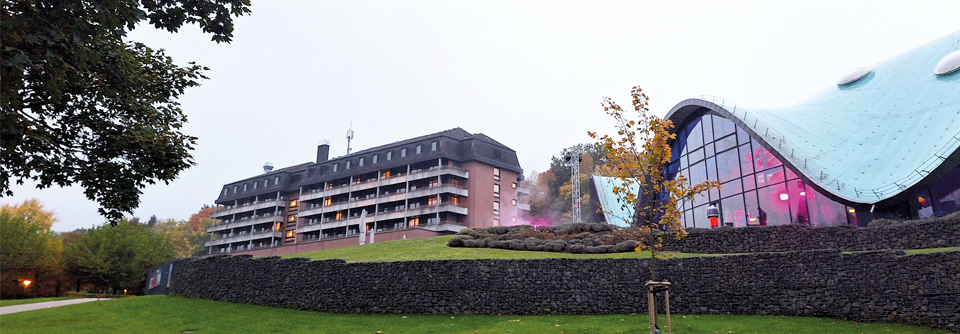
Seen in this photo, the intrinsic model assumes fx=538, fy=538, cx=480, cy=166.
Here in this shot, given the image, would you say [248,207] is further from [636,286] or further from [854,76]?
[854,76]

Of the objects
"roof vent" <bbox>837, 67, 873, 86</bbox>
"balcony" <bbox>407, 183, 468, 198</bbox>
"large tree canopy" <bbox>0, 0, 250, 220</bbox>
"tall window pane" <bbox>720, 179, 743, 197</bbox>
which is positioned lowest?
"large tree canopy" <bbox>0, 0, 250, 220</bbox>

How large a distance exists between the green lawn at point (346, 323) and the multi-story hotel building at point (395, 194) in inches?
A: 1494

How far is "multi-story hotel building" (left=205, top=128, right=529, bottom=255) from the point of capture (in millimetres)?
65938

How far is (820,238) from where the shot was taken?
24.3m

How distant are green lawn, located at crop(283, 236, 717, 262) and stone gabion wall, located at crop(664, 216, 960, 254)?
2.26 m

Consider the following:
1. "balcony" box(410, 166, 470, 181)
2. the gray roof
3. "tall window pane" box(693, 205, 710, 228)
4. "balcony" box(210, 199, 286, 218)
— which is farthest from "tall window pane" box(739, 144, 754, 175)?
"balcony" box(210, 199, 286, 218)

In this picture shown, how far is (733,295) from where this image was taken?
62.6ft

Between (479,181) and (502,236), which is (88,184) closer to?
(502,236)

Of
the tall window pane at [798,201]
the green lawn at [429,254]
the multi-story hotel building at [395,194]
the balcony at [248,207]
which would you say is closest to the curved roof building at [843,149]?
the tall window pane at [798,201]

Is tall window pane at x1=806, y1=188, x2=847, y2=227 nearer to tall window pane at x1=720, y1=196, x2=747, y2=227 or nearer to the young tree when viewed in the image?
tall window pane at x1=720, y1=196, x2=747, y2=227

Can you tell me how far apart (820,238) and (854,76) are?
23.5 metres

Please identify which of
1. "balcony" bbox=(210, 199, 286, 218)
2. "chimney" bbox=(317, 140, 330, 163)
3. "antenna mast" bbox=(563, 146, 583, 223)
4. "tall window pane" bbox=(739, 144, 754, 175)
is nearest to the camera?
"tall window pane" bbox=(739, 144, 754, 175)

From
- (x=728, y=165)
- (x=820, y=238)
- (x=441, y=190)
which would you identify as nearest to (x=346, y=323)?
(x=820, y=238)

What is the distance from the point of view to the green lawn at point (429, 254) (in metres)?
24.0
